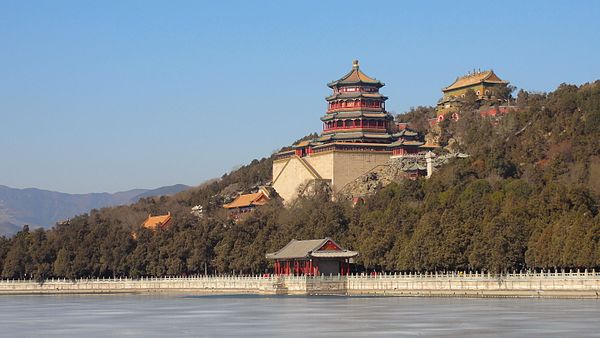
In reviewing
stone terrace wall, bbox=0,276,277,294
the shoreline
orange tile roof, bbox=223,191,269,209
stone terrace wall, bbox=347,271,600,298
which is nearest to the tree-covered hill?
stone terrace wall, bbox=347,271,600,298

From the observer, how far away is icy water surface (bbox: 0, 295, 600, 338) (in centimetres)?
4738

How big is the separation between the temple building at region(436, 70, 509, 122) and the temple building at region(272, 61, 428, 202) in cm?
1346

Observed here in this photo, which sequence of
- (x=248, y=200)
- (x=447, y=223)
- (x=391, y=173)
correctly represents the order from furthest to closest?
(x=248, y=200)
(x=391, y=173)
(x=447, y=223)

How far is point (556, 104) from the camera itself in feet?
348

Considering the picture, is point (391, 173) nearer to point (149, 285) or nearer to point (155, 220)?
point (149, 285)

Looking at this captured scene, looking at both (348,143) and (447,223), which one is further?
(348,143)

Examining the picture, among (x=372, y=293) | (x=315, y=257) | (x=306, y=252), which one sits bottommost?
(x=372, y=293)

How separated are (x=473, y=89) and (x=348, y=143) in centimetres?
2460

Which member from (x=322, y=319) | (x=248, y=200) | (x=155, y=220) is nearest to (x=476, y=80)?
(x=248, y=200)

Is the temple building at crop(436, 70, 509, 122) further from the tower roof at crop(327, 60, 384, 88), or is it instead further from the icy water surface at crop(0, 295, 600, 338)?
the icy water surface at crop(0, 295, 600, 338)

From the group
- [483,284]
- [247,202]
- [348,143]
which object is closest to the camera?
[483,284]

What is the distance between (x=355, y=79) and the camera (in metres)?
117

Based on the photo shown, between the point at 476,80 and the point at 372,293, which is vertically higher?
the point at 476,80

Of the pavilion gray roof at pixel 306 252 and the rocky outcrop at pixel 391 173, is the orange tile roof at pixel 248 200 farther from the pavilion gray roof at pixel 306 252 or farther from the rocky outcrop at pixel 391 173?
the pavilion gray roof at pixel 306 252
